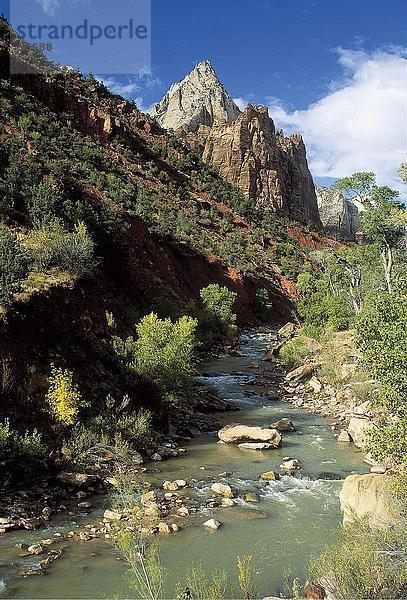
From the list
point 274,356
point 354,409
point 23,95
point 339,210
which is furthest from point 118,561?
point 339,210

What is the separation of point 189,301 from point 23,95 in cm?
2715

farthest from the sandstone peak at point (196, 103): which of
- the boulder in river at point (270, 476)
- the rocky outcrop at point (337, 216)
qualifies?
the boulder in river at point (270, 476)

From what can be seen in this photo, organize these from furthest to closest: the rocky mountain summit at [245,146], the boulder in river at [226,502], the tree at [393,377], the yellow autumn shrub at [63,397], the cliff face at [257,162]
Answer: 1. the rocky mountain summit at [245,146]
2. the cliff face at [257,162]
3. the yellow autumn shrub at [63,397]
4. the boulder in river at [226,502]
5. the tree at [393,377]

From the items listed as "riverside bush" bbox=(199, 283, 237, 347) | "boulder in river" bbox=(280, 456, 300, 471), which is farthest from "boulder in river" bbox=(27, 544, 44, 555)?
"riverside bush" bbox=(199, 283, 237, 347)

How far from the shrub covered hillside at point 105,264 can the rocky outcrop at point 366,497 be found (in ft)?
22.2

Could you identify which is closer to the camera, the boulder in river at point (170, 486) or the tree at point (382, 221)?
the boulder in river at point (170, 486)

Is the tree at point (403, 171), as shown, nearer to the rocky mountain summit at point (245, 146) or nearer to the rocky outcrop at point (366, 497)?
the rocky outcrop at point (366, 497)

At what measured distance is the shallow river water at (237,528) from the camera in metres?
8.62

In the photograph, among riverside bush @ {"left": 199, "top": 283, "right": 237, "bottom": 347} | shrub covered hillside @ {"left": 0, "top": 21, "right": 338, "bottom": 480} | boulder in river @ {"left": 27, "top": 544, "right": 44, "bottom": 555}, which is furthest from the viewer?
riverside bush @ {"left": 199, "top": 283, "right": 237, "bottom": 347}

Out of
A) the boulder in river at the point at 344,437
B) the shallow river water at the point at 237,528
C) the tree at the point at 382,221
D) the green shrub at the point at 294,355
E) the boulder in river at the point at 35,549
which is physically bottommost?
the shallow river water at the point at 237,528

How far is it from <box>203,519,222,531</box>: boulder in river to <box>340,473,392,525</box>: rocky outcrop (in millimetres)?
2729

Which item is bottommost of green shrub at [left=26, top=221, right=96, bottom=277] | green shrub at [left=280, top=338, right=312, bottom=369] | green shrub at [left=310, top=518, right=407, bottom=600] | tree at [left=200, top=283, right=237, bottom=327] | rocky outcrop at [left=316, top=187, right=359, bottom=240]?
green shrub at [left=310, top=518, right=407, bottom=600]

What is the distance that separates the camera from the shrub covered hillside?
1510 cm

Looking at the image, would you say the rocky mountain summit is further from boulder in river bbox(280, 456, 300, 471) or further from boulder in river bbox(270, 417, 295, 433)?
boulder in river bbox(280, 456, 300, 471)
